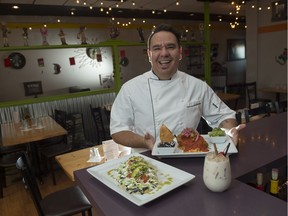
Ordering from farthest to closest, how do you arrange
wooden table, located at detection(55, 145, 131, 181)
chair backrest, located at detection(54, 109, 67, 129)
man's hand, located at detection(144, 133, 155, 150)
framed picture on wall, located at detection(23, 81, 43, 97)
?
framed picture on wall, located at detection(23, 81, 43, 97) → chair backrest, located at detection(54, 109, 67, 129) → wooden table, located at detection(55, 145, 131, 181) → man's hand, located at detection(144, 133, 155, 150)

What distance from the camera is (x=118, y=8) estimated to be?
6.21 m

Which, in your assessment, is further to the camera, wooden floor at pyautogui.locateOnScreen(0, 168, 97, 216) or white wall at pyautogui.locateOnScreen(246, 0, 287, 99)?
white wall at pyautogui.locateOnScreen(246, 0, 287, 99)

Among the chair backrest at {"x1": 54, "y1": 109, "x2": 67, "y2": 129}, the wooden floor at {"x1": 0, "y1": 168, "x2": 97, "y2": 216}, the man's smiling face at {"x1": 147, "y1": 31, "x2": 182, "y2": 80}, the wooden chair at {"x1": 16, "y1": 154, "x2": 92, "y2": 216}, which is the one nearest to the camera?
the man's smiling face at {"x1": 147, "y1": 31, "x2": 182, "y2": 80}

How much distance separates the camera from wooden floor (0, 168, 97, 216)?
2.91m

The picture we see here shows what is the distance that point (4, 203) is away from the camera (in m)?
3.12

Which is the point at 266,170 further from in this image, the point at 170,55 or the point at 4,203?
the point at 4,203

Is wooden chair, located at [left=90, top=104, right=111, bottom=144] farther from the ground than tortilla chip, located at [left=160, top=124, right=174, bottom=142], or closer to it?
closer to it

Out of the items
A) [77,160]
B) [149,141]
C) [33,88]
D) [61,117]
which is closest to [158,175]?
[149,141]

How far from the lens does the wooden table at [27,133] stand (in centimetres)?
323

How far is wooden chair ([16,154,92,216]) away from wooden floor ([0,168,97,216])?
2.50ft

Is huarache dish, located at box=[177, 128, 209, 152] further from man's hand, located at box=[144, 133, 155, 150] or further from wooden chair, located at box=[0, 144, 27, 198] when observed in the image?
wooden chair, located at box=[0, 144, 27, 198]

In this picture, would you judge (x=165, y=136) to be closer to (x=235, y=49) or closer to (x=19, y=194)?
(x=19, y=194)

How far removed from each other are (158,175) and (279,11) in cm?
639

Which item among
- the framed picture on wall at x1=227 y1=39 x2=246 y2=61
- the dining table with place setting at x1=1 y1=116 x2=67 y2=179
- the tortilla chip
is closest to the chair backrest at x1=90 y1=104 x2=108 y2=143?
the dining table with place setting at x1=1 y1=116 x2=67 y2=179
